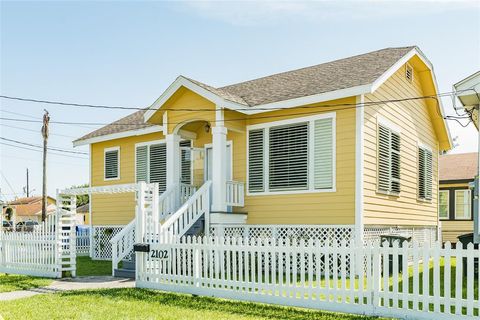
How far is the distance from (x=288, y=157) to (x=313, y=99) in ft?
5.74

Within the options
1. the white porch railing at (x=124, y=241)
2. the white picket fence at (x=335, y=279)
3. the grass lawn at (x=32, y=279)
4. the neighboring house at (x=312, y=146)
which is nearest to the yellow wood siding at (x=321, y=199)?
the neighboring house at (x=312, y=146)

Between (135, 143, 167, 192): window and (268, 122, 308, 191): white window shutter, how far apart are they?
4.82 metres

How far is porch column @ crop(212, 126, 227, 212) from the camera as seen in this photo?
13.3 metres

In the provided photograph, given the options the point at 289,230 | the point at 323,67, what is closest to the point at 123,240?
the point at 289,230

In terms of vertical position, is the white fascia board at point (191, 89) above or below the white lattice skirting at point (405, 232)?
above

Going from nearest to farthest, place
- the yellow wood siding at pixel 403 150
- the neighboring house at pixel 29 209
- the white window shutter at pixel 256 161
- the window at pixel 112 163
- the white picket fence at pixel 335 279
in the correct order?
the white picket fence at pixel 335 279
the yellow wood siding at pixel 403 150
the white window shutter at pixel 256 161
the window at pixel 112 163
the neighboring house at pixel 29 209

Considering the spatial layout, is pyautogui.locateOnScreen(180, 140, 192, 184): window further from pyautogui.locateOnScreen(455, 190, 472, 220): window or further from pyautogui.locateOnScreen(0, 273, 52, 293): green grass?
pyautogui.locateOnScreen(455, 190, 472, 220): window

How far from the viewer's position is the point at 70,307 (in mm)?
8031

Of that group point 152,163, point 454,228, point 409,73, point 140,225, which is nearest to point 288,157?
point 140,225

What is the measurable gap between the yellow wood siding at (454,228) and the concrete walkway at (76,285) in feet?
57.2

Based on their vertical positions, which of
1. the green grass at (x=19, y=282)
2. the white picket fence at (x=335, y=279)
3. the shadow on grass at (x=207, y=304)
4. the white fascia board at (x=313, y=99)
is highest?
the white fascia board at (x=313, y=99)

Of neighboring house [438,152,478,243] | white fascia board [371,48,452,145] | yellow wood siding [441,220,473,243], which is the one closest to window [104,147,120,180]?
white fascia board [371,48,452,145]

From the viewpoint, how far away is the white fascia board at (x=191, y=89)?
13.1 metres

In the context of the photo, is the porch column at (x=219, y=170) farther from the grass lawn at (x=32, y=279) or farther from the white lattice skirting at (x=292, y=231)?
the grass lawn at (x=32, y=279)
